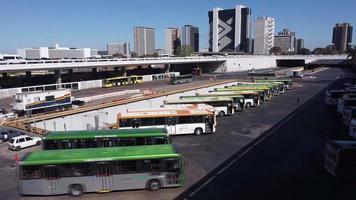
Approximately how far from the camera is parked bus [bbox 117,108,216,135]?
3105 centimetres

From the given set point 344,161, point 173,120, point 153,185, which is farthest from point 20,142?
point 344,161

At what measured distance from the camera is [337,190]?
19281 mm

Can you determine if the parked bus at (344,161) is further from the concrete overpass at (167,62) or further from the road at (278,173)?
the concrete overpass at (167,62)

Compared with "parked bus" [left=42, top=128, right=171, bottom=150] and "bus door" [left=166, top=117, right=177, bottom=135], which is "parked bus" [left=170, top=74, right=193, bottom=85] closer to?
"bus door" [left=166, top=117, right=177, bottom=135]

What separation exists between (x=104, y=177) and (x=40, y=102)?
96.6 ft

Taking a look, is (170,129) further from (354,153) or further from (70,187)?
(354,153)

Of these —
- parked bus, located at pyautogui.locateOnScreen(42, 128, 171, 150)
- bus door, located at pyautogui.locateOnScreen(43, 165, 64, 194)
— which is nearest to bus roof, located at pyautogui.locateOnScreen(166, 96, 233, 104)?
parked bus, located at pyautogui.locateOnScreen(42, 128, 171, 150)

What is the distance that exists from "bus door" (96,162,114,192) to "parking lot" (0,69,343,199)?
1.50 feet

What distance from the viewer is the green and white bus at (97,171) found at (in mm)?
18234

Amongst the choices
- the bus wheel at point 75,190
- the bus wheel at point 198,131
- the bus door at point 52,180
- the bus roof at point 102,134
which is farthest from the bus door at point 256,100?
the bus door at point 52,180

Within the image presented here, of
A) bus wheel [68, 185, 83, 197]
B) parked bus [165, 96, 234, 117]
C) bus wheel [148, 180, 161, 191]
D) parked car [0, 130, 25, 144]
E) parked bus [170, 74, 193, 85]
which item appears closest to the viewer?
bus wheel [68, 185, 83, 197]

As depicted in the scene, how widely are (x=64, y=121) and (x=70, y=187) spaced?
1703 cm

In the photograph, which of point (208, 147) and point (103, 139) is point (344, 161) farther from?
point (103, 139)

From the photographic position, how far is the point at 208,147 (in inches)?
1137
